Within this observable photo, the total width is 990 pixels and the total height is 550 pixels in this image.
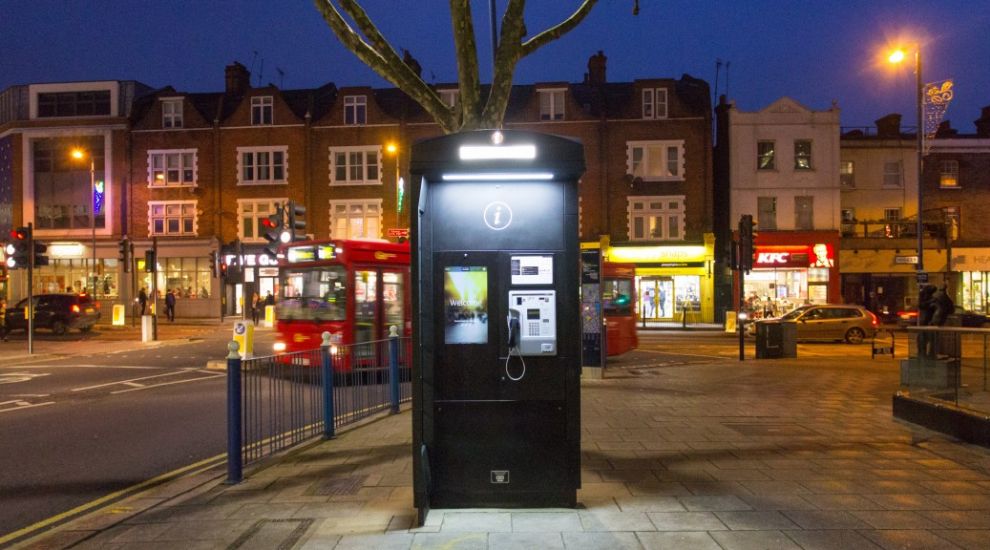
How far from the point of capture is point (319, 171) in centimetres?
3950

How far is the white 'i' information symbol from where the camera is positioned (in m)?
6.09

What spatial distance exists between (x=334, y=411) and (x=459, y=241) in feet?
14.3

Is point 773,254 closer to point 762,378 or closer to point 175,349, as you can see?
point 762,378

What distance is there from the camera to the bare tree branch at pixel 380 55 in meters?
9.04

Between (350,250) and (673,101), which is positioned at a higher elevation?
(673,101)

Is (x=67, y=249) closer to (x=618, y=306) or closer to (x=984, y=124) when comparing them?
(x=618, y=306)

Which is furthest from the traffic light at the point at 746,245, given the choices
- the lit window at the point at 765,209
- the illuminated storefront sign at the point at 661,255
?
the lit window at the point at 765,209

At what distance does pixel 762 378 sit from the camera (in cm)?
1539

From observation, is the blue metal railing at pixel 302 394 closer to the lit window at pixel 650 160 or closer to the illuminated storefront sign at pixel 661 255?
the illuminated storefront sign at pixel 661 255

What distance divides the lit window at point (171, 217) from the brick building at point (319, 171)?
0.22 ft

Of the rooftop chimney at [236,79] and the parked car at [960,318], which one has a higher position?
the rooftop chimney at [236,79]

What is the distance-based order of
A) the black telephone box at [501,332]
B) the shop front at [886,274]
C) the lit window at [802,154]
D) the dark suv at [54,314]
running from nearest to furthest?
1. the black telephone box at [501,332]
2. the dark suv at [54,314]
3. the shop front at [886,274]
4. the lit window at [802,154]

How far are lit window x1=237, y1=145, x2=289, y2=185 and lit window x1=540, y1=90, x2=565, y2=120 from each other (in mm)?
14025

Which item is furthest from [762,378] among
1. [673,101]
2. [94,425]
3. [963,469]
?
[673,101]
